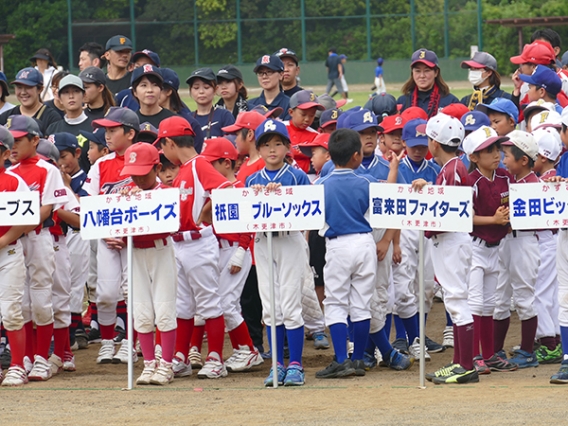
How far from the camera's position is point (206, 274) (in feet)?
24.5

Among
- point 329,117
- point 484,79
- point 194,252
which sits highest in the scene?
point 484,79

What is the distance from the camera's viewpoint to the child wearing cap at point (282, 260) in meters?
7.17

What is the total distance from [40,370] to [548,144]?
408cm

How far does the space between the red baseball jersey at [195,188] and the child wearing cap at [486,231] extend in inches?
70.3

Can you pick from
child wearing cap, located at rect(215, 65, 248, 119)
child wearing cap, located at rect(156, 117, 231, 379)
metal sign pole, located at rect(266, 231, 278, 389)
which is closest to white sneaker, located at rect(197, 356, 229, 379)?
child wearing cap, located at rect(156, 117, 231, 379)

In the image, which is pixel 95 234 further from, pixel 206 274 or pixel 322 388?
pixel 322 388

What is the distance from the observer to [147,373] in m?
7.19

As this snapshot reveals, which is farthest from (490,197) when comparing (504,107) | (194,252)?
(194,252)

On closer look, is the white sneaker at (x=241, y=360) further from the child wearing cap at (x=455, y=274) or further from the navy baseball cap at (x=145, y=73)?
the navy baseball cap at (x=145, y=73)

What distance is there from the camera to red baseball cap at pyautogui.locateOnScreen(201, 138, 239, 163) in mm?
7922

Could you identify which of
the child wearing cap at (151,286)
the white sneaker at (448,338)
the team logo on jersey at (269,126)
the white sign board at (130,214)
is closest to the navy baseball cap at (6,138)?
the white sign board at (130,214)

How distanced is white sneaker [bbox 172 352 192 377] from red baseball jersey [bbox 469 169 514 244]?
236 cm

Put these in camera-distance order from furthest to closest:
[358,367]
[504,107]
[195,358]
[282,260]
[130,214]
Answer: [504,107]
[195,358]
[358,367]
[282,260]
[130,214]

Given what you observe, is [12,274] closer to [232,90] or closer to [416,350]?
[416,350]
